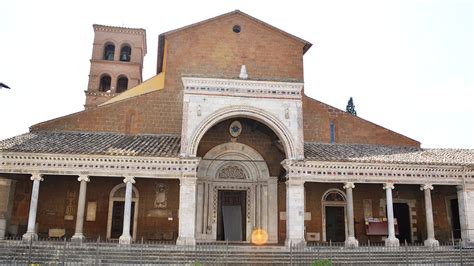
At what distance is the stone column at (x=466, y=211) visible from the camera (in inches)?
653

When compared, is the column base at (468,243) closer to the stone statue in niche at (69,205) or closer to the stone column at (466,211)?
the stone column at (466,211)

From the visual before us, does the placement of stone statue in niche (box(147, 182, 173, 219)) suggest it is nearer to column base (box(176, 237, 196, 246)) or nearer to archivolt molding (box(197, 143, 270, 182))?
archivolt molding (box(197, 143, 270, 182))

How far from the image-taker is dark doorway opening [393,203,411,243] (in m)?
19.2

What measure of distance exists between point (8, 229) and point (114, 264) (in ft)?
20.8

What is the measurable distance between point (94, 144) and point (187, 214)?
15.2 ft

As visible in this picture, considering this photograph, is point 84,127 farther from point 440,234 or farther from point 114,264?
point 440,234

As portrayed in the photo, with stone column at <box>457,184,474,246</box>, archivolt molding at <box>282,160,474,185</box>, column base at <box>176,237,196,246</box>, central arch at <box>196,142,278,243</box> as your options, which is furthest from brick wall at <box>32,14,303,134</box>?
stone column at <box>457,184,474,246</box>

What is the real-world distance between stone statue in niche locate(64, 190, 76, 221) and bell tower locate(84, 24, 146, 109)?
41.5 ft

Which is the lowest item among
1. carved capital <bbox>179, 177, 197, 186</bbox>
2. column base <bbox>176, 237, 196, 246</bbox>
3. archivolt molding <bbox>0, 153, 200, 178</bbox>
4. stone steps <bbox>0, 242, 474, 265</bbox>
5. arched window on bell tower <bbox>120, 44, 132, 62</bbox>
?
stone steps <bbox>0, 242, 474, 265</bbox>

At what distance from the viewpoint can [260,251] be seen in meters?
14.2

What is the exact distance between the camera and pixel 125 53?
3114 centimetres

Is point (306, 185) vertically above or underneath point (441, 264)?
above

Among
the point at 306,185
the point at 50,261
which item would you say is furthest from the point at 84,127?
the point at 306,185

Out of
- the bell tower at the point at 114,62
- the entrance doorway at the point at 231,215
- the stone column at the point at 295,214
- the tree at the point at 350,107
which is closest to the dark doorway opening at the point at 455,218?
the stone column at the point at 295,214
